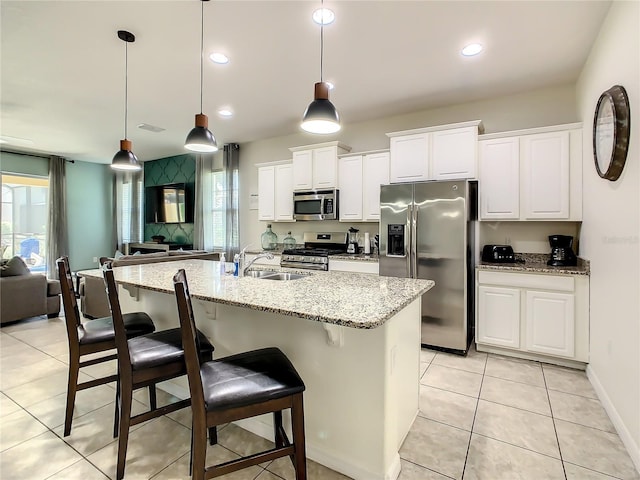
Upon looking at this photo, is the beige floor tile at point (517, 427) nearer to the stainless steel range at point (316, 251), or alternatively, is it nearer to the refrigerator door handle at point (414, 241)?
the refrigerator door handle at point (414, 241)

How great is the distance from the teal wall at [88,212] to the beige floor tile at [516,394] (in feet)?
26.5

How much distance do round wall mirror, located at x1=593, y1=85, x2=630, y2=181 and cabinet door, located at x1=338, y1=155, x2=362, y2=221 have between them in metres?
2.37

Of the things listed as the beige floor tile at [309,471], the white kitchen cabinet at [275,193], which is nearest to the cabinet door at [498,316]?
the beige floor tile at [309,471]

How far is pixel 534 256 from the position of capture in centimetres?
346

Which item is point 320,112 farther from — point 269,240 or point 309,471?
point 269,240

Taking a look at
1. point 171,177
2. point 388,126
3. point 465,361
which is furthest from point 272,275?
point 171,177

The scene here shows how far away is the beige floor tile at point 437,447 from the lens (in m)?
1.70

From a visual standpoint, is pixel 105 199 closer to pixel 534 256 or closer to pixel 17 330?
pixel 17 330

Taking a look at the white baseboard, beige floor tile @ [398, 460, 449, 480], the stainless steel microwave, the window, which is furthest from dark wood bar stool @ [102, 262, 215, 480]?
the window

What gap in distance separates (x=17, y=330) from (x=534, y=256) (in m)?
6.12

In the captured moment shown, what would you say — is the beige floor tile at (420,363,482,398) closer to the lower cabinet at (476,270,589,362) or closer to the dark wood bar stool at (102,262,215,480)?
the lower cabinet at (476,270,589,362)

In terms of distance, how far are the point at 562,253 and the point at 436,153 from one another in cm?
158

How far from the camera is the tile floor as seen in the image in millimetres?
1658

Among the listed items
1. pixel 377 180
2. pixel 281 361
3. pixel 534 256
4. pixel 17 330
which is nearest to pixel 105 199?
pixel 17 330
